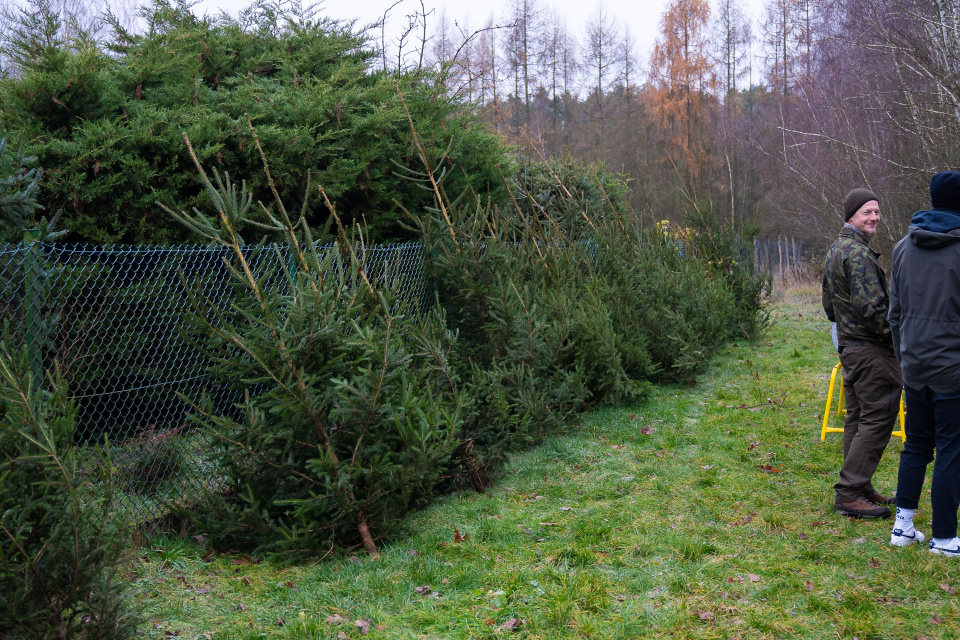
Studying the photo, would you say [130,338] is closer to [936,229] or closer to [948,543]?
[936,229]

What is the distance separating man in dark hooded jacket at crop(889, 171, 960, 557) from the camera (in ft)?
12.5

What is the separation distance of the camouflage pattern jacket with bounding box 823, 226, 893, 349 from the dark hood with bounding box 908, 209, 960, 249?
60cm

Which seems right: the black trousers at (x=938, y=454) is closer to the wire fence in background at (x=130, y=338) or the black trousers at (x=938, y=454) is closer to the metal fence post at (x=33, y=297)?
the wire fence in background at (x=130, y=338)

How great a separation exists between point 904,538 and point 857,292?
59.6 inches

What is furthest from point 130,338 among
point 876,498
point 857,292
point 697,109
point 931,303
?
point 697,109

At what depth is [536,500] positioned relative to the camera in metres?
5.29

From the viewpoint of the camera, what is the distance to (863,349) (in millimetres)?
4672

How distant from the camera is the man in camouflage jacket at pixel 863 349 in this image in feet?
14.9

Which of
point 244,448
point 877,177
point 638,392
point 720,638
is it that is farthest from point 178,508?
point 877,177

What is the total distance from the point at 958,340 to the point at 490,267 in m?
3.90

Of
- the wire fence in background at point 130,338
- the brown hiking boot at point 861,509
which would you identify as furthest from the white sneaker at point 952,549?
the wire fence in background at point 130,338

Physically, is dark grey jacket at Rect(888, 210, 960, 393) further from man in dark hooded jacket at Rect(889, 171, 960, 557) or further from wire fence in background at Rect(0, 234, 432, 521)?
wire fence in background at Rect(0, 234, 432, 521)

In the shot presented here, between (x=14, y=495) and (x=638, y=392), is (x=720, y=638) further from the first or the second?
(x=638, y=392)

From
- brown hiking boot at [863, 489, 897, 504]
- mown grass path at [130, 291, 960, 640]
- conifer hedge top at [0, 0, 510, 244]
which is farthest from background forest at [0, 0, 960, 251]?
brown hiking boot at [863, 489, 897, 504]
